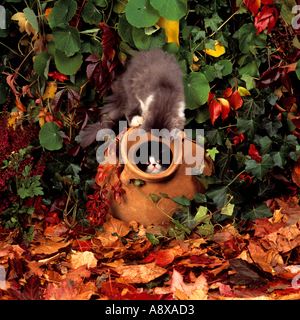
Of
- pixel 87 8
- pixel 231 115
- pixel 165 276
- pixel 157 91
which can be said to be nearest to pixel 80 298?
pixel 165 276

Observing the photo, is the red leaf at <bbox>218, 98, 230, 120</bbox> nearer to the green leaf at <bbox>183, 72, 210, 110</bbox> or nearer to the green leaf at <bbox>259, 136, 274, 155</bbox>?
the green leaf at <bbox>183, 72, 210, 110</bbox>

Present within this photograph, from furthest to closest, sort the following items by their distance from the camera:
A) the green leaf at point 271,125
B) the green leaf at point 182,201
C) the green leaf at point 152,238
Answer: the green leaf at point 271,125
the green leaf at point 182,201
the green leaf at point 152,238

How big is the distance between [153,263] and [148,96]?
117cm

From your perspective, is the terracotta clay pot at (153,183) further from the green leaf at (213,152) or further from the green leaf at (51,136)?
the green leaf at (51,136)

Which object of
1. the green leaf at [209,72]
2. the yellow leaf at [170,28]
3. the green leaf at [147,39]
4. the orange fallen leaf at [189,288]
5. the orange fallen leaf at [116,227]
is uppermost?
the yellow leaf at [170,28]

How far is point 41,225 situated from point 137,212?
0.69m

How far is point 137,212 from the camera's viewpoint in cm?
203

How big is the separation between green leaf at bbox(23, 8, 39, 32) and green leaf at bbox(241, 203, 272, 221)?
1911mm

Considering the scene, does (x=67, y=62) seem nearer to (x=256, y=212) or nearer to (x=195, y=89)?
(x=195, y=89)

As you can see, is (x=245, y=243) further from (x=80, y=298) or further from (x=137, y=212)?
(x=80, y=298)

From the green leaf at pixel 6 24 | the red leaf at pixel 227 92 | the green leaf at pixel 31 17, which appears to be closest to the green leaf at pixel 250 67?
the red leaf at pixel 227 92

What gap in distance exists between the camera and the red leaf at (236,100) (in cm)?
211

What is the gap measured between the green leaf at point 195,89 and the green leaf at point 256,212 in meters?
0.80

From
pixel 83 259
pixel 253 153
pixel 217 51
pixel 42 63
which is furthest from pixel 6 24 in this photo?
pixel 253 153
